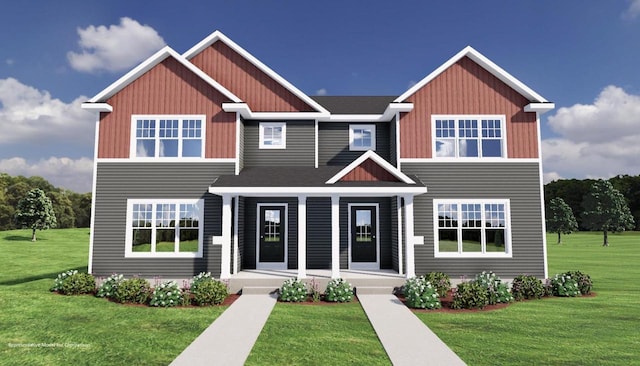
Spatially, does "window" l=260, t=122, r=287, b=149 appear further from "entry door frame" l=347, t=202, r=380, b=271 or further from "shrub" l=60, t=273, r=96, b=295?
"shrub" l=60, t=273, r=96, b=295

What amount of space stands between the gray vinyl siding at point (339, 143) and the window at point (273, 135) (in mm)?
1810

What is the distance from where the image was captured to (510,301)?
1216cm

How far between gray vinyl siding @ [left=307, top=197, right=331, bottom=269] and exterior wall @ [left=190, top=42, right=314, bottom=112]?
4460 millimetres

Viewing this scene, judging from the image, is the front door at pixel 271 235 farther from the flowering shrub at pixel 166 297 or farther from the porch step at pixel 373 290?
the flowering shrub at pixel 166 297

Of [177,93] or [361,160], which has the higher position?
[177,93]

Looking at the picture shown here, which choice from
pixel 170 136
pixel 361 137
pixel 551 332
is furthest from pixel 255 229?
pixel 551 332

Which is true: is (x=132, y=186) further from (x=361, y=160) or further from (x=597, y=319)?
(x=597, y=319)

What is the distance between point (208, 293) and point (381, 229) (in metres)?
8.38

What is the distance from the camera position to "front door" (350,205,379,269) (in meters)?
16.8

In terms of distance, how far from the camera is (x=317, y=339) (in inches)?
332

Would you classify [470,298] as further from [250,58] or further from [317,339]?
[250,58]

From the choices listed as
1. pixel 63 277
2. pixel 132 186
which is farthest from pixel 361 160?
pixel 63 277

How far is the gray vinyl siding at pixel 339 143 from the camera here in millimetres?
17391

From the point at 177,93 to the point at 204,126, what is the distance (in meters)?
1.84
